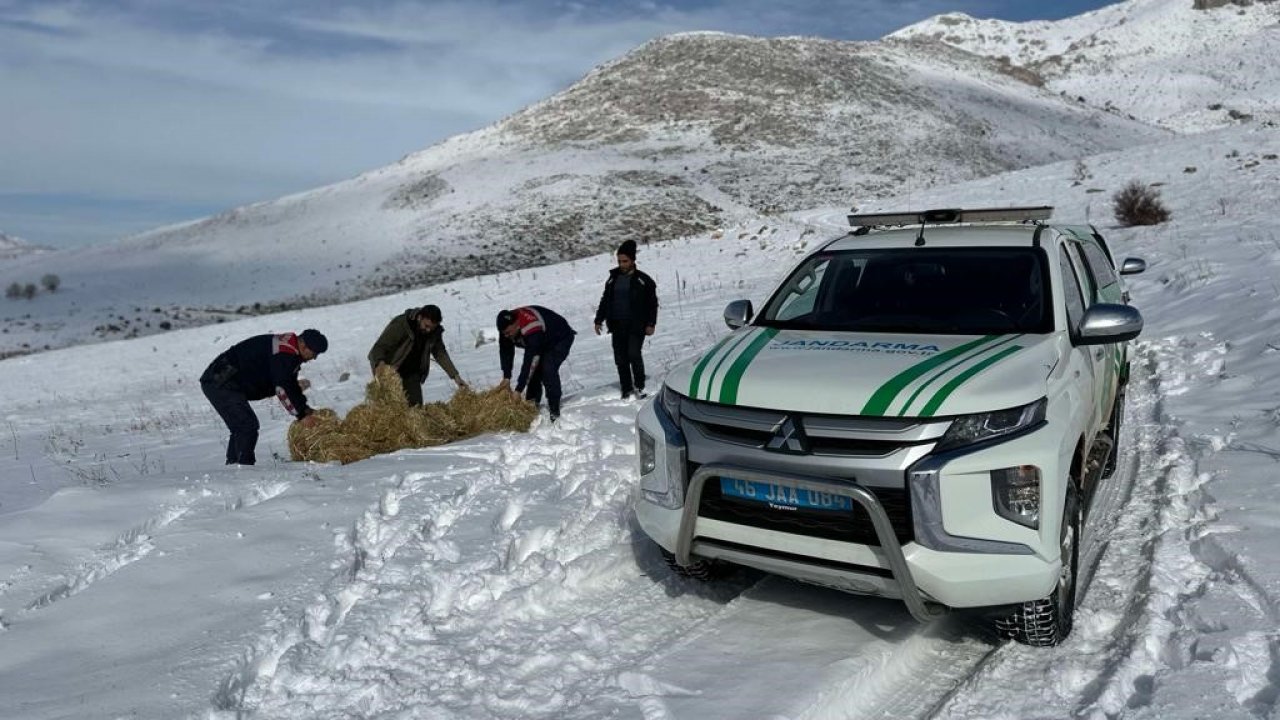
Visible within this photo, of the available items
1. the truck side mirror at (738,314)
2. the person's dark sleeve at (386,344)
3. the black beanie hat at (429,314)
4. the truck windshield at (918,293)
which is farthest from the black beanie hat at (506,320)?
the truck windshield at (918,293)

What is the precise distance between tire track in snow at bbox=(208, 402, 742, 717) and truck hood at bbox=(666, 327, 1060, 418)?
4.03 feet

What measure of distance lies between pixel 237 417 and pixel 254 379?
385 mm

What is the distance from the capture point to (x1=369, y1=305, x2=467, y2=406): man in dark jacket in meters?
8.55

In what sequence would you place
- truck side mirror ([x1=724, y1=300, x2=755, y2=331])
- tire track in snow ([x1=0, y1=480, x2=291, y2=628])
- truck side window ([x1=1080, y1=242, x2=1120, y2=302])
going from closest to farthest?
tire track in snow ([x1=0, y1=480, x2=291, y2=628]) → truck side mirror ([x1=724, y1=300, x2=755, y2=331]) → truck side window ([x1=1080, y1=242, x2=1120, y2=302])

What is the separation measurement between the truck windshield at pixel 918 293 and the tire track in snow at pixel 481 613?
170cm

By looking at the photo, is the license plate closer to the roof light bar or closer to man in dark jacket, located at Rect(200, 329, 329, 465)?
the roof light bar

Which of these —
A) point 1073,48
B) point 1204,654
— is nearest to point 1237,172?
point 1204,654

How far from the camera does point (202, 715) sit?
3531 millimetres

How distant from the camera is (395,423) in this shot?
7648 mm

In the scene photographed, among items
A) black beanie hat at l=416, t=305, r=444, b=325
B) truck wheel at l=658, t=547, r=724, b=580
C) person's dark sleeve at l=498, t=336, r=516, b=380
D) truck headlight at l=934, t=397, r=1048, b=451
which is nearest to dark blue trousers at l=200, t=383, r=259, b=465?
black beanie hat at l=416, t=305, r=444, b=325

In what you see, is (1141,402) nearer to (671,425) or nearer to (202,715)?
(671,425)

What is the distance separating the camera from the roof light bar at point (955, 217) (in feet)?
19.1

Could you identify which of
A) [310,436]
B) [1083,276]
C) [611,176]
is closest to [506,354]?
[310,436]

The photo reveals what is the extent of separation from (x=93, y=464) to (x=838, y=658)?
363 inches
